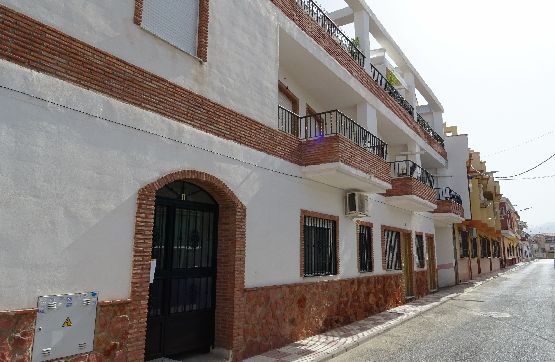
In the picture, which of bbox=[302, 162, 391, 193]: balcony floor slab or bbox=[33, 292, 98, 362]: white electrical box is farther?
bbox=[302, 162, 391, 193]: balcony floor slab

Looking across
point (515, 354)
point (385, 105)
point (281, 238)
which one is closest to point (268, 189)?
point (281, 238)

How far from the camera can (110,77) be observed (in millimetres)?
5422

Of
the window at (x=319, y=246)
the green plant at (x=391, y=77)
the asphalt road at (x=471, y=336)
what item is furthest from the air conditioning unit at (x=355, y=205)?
the green plant at (x=391, y=77)

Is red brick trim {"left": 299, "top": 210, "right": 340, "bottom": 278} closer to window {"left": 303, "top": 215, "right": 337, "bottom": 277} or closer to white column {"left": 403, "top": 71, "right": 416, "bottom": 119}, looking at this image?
window {"left": 303, "top": 215, "right": 337, "bottom": 277}

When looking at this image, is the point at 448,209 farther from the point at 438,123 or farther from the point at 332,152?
the point at 332,152

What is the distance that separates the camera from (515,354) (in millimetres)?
7230

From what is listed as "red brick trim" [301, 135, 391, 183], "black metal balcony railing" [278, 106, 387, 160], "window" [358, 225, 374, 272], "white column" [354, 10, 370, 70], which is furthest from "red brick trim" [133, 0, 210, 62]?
"white column" [354, 10, 370, 70]

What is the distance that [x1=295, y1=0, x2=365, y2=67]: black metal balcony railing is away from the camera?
1073 cm

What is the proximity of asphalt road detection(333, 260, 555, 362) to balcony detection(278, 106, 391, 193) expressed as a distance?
377cm

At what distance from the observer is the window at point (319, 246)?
9.27 m

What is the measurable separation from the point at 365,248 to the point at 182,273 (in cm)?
697

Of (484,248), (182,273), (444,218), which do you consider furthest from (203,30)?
(484,248)

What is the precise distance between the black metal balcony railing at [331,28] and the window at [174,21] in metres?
3.94

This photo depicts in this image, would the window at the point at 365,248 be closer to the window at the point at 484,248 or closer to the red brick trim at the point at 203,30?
the red brick trim at the point at 203,30
